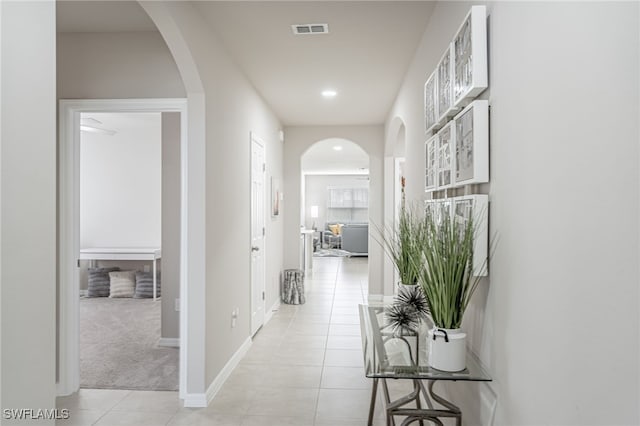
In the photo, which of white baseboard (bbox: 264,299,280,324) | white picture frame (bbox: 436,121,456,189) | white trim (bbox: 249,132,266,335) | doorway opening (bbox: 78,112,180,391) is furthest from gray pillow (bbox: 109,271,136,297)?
white picture frame (bbox: 436,121,456,189)

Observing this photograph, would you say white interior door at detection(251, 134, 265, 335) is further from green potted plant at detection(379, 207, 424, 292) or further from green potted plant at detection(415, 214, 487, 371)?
green potted plant at detection(415, 214, 487, 371)

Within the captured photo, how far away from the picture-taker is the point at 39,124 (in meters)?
1.31

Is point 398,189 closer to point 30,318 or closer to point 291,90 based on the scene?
point 291,90

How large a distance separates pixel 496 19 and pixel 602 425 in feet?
4.36

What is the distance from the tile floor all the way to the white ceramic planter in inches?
50.3

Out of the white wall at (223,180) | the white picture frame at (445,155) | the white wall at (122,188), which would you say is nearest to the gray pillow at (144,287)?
the white wall at (122,188)

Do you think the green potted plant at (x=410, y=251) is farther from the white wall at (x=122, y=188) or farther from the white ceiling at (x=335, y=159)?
the white ceiling at (x=335, y=159)

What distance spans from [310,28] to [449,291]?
224 cm

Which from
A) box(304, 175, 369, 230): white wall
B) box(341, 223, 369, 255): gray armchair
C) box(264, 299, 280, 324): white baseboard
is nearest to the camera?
box(264, 299, 280, 324): white baseboard

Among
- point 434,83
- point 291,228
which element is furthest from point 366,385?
point 291,228

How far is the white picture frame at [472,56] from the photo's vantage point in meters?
1.68

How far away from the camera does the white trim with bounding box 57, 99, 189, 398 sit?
3201 millimetres

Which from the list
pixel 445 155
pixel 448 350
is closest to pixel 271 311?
pixel 445 155

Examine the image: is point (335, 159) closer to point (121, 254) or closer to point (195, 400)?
point (121, 254)
